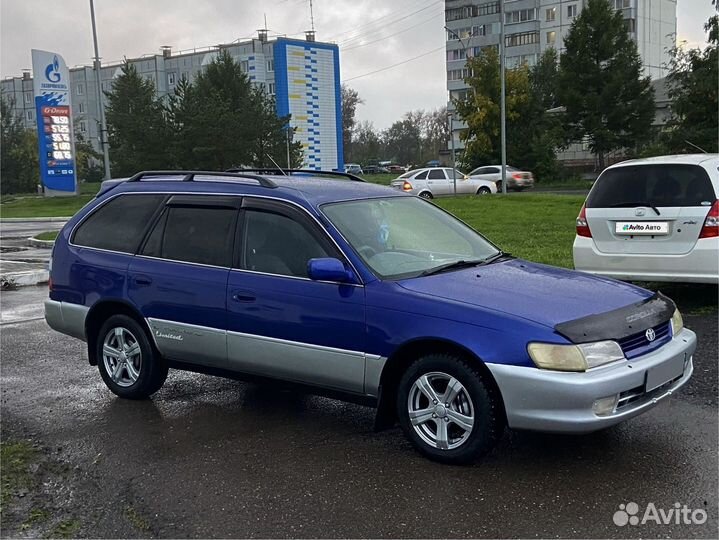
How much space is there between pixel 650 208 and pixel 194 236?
16.1 feet

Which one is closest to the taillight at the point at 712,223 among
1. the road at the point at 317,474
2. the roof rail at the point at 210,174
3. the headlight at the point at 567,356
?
the road at the point at 317,474

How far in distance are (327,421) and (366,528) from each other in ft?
5.49

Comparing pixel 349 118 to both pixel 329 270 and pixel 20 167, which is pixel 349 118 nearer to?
pixel 20 167

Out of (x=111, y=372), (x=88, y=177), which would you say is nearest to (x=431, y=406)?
(x=111, y=372)

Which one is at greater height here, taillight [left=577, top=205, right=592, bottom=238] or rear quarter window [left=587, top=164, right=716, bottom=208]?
rear quarter window [left=587, top=164, right=716, bottom=208]

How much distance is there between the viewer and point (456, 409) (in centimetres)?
426

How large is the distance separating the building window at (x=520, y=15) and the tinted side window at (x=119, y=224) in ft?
289

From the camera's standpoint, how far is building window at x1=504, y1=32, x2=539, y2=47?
8719 cm

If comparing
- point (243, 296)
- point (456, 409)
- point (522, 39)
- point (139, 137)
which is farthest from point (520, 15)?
point (456, 409)

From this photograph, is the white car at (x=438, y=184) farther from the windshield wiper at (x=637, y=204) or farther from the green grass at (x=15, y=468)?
the green grass at (x=15, y=468)

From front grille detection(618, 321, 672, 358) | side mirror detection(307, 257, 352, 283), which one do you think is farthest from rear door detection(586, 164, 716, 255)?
side mirror detection(307, 257, 352, 283)

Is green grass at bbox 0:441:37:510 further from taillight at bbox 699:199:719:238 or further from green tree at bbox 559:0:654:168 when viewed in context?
green tree at bbox 559:0:654:168

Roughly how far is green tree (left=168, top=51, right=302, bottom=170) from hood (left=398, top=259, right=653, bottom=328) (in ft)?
120

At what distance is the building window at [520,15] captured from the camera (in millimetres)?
86875
